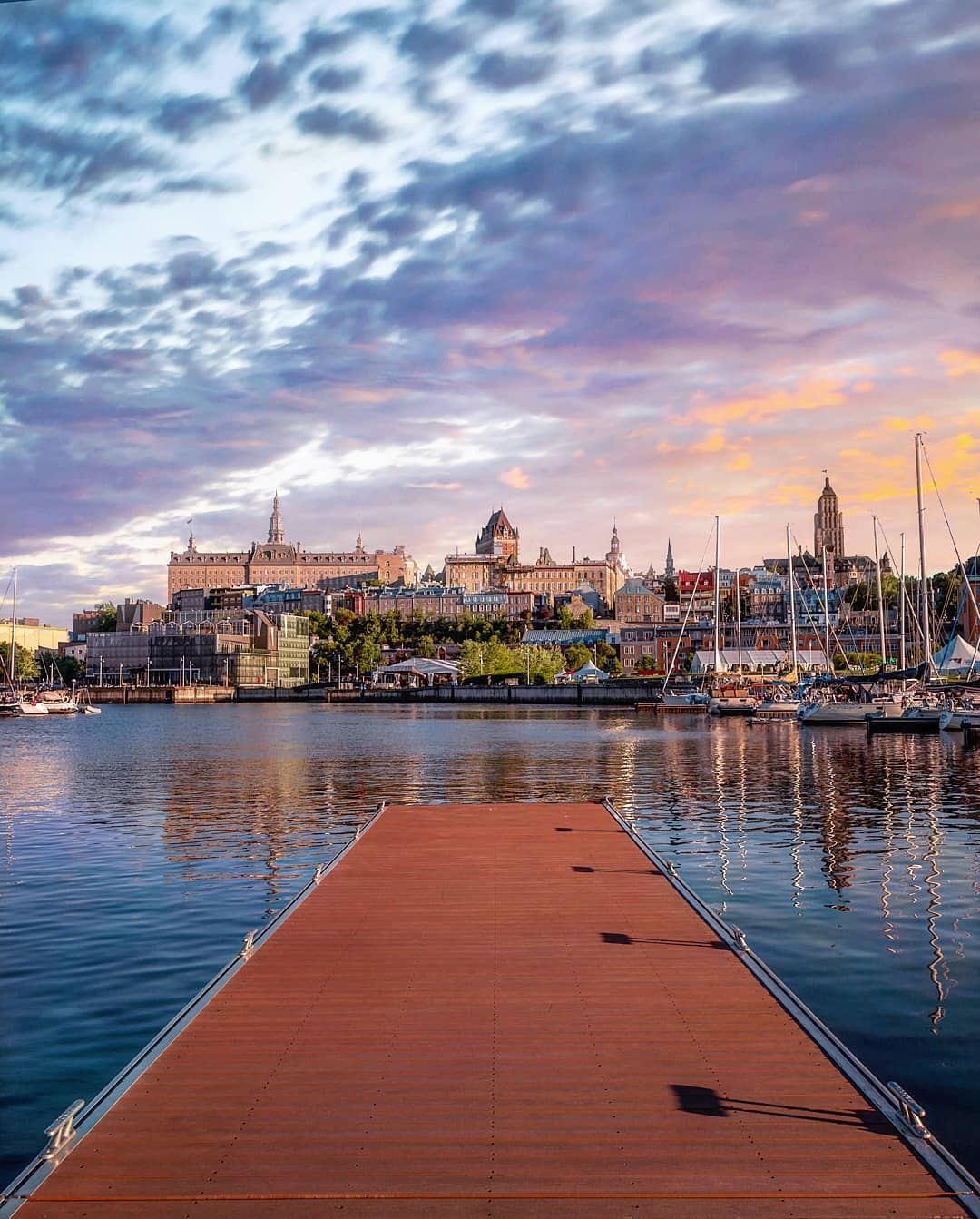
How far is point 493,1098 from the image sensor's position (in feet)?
32.8

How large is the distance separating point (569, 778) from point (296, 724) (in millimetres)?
70563

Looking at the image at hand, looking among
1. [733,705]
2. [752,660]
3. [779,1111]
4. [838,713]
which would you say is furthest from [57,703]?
[779,1111]

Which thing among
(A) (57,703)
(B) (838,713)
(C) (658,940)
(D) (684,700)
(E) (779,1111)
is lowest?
(A) (57,703)

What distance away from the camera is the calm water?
1447cm

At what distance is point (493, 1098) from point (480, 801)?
30742mm

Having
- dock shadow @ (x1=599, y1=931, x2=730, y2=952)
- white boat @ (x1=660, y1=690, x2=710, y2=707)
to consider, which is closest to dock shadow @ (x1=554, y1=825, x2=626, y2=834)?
dock shadow @ (x1=599, y1=931, x2=730, y2=952)

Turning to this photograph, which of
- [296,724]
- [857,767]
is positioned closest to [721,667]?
[296,724]

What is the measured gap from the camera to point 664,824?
33875mm

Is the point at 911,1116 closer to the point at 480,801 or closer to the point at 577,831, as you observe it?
the point at 577,831

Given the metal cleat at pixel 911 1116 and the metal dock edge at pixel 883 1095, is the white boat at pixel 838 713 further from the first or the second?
the metal cleat at pixel 911 1116

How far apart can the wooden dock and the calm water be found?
80.9 inches

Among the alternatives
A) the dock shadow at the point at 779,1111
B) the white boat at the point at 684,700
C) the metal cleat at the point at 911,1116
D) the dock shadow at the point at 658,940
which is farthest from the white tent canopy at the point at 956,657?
the dock shadow at the point at 779,1111

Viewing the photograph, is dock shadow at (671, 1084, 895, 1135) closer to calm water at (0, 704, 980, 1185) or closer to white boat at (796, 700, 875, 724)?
calm water at (0, 704, 980, 1185)

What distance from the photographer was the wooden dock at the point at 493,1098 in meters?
8.22
